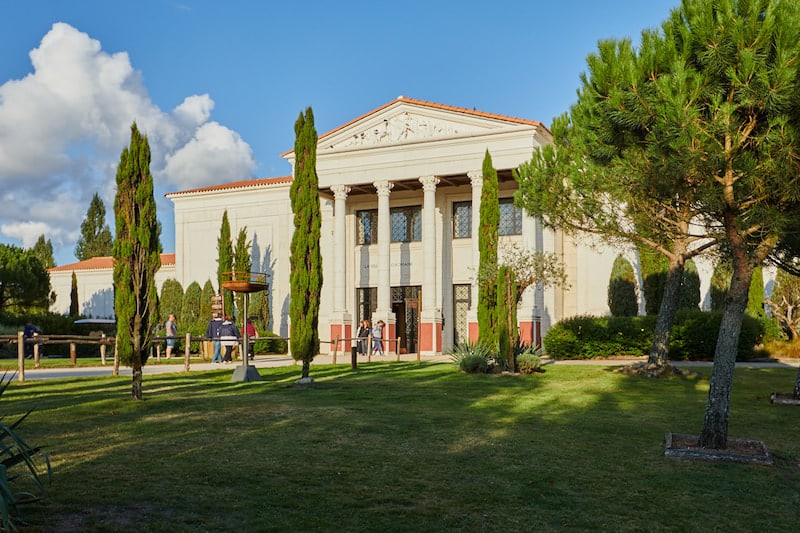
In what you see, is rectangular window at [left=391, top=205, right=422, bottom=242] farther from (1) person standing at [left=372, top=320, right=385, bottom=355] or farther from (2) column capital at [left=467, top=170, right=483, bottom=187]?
(1) person standing at [left=372, top=320, right=385, bottom=355]

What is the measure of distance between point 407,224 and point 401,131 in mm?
4537

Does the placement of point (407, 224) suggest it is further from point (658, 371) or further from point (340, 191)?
Result: point (658, 371)

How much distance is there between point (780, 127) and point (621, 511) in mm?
4535

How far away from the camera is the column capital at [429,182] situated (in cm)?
2978

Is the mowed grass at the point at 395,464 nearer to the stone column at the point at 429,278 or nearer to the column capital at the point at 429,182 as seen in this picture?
the stone column at the point at 429,278

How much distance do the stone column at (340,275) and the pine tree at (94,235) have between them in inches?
1554

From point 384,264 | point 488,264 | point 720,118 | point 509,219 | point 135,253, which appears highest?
Answer: point 509,219

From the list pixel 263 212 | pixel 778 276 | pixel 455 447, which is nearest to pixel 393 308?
pixel 263 212

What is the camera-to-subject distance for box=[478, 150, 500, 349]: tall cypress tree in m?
19.9

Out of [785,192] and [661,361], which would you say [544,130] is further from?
[785,192]

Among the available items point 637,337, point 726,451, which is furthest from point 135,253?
point 637,337

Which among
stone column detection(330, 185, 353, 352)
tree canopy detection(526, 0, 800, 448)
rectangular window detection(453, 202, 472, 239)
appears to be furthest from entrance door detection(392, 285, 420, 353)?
tree canopy detection(526, 0, 800, 448)

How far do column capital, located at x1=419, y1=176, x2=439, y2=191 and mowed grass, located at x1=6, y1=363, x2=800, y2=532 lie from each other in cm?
1725

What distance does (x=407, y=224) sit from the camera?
1300 inches
